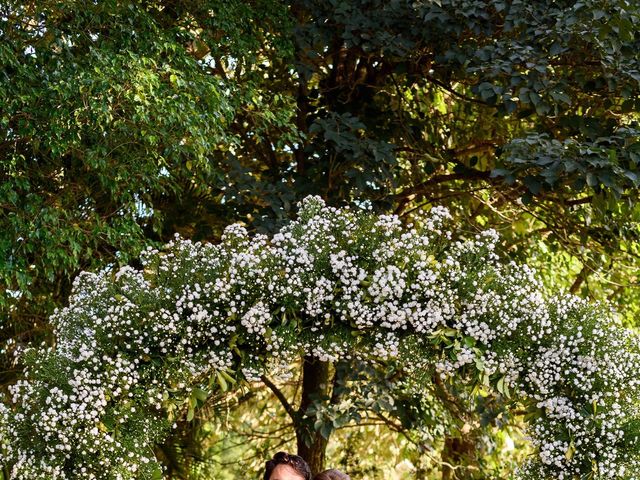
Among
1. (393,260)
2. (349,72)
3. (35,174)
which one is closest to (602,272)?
(349,72)

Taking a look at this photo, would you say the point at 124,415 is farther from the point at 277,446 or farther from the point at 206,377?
the point at 277,446

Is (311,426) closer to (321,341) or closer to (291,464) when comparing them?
(321,341)

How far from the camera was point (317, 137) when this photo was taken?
294 inches

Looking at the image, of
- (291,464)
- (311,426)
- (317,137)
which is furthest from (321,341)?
(317,137)

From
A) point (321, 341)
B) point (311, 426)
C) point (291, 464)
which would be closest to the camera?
point (291, 464)

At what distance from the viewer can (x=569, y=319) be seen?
5441mm

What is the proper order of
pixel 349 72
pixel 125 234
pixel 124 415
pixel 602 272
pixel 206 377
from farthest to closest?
pixel 602 272, pixel 349 72, pixel 125 234, pixel 206 377, pixel 124 415

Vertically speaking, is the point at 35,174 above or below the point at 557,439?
above

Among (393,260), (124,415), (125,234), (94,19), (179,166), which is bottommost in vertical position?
(124,415)

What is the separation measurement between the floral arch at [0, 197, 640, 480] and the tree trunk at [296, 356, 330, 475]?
183cm

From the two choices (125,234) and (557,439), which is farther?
(125,234)

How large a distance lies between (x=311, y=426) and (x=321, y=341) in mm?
2205

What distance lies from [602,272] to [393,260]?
13.2 feet

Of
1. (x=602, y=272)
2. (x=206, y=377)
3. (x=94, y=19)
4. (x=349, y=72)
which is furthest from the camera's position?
(x=602, y=272)
